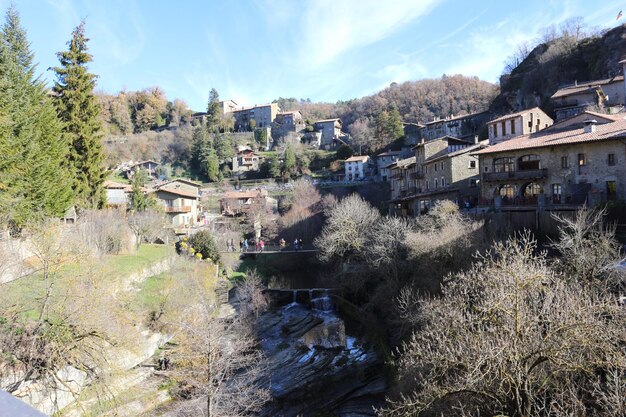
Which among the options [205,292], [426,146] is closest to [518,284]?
[205,292]

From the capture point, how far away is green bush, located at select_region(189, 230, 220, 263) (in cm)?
4140

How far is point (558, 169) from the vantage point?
96.3 ft

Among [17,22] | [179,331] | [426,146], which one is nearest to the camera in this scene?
[179,331]

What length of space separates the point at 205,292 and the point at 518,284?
78.8 feet

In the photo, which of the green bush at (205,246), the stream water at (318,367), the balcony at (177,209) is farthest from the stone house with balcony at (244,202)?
the stream water at (318,367)

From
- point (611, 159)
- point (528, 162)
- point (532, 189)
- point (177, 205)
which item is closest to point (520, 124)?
point (528, 162)

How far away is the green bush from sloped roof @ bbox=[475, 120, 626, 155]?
2656cm

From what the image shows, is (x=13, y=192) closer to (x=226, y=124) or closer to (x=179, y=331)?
(x=179, y=331)

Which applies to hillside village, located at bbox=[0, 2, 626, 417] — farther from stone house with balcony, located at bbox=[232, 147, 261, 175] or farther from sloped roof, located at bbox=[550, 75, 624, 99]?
stone house with balcony, located at bbox=[232, 147, 261, 175]

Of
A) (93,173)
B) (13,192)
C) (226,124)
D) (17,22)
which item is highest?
(226,124)

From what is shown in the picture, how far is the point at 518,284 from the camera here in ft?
35.2

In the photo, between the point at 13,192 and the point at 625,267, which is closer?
the point at 625,267

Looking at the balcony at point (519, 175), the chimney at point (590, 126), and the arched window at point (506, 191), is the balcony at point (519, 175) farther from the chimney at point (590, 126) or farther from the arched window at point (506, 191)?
the chimney at point (590, 126)

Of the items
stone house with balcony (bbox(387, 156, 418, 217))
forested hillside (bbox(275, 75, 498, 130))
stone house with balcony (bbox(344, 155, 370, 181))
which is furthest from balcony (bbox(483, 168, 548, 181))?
forested hillside (bbox(275, 75, 498, 130))
